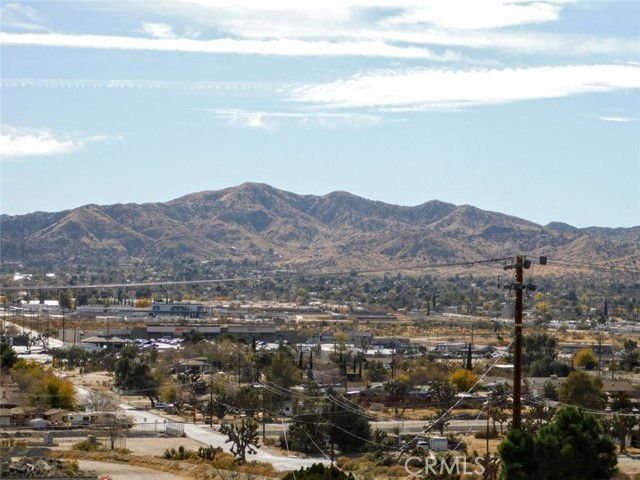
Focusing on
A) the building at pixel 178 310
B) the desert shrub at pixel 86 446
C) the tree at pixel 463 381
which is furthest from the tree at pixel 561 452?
the building at pixel 178 310

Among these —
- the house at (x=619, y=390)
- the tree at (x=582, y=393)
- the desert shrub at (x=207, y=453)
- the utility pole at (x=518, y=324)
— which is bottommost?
the desert shrub at (x=207, y=453)

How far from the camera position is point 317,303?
168 metres

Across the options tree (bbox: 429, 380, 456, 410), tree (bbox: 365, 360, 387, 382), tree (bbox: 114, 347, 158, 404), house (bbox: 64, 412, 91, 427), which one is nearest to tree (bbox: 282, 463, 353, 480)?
house (bbox: 64, 412, 91, 427)

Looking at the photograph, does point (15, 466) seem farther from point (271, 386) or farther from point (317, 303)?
point (317, 303)

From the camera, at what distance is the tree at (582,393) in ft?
173

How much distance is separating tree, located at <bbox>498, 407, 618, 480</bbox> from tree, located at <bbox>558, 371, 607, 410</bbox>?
100ft

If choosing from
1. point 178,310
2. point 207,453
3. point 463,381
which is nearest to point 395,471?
point 207,453

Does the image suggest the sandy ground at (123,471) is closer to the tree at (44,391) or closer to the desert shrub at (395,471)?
the desert shrub at (395,471)

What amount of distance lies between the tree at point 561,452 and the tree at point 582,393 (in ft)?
100

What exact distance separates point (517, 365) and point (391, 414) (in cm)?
3316

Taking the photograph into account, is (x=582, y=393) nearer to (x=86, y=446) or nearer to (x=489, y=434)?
(x=489, y=434)

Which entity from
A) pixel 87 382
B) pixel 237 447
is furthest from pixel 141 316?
pixel 237 447

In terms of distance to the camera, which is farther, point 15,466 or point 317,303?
point 317,303

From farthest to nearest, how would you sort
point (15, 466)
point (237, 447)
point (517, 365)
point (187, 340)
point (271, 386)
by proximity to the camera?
point (187, 340), point (271, 386), point (237, 447), point (15, 466), point (517, 365)
